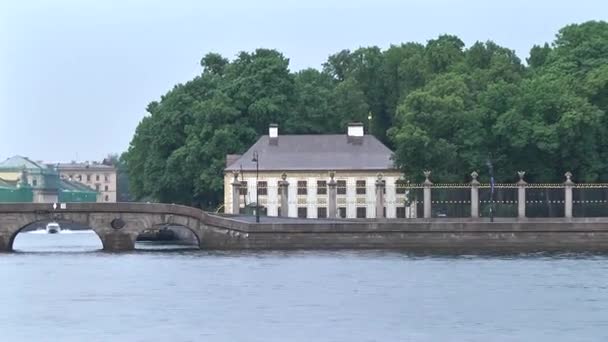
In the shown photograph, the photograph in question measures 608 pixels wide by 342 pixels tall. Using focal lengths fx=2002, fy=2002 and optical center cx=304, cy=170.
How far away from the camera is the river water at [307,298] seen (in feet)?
215

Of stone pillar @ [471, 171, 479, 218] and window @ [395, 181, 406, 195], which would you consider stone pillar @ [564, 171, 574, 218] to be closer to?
stone pillar @ [471, 171, 479, 218]

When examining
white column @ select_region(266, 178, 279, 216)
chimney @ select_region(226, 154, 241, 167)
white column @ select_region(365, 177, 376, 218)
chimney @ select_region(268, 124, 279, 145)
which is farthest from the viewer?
chimney @ select_region(268, 124, 279, 145)

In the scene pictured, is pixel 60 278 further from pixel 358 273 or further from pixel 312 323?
pixel 312 323

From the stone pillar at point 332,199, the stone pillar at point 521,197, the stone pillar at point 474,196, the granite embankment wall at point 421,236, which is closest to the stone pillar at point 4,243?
the granite embankment wall at point 421,236

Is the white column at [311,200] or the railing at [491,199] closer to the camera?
the railing at [491,199]

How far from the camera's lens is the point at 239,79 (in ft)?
479

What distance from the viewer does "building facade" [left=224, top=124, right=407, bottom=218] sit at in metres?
133

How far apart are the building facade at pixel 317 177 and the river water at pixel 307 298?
29.5m

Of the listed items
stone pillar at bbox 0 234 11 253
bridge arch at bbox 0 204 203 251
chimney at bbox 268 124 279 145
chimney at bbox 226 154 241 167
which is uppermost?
chimney at bbox 268 124 279 145

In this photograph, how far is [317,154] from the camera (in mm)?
136375

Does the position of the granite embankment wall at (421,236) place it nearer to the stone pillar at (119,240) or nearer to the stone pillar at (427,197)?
the stone pillar at (119,240)

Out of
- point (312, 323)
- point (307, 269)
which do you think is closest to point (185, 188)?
point (307, 269)

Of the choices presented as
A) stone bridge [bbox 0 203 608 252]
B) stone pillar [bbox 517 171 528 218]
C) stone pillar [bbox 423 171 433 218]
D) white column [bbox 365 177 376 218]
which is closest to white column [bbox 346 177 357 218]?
white column [bbox 365 177 376 218]

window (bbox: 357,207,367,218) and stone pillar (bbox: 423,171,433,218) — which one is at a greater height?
stone pillar (bbox: 423,171,433,218)
